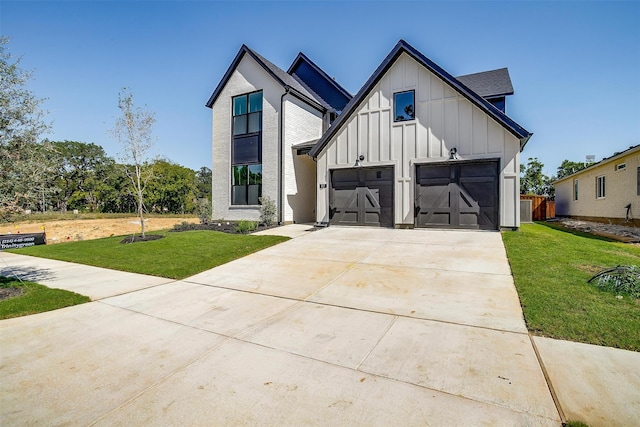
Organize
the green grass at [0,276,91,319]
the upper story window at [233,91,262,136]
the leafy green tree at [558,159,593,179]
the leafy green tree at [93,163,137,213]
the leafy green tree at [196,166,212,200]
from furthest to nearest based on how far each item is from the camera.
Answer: the leafy green tree at [196,166,212,200]
the leafy green tree at [93,163,137,213]
the leafy green tree at [558,159,593,179]
the upper story window at [233,91,262,136]
the green grass at [0,276,91,319]

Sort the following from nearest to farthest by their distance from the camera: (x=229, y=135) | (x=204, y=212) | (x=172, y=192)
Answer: (x=204, y=212), (x=229, y=135), (x=172, y=192)

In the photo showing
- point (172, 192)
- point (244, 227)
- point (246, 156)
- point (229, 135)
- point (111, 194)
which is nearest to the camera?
point (244, 227)

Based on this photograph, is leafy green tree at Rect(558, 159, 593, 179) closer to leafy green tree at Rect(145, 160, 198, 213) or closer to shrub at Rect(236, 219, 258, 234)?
shrub at Rect(236, 219, 258, 234)

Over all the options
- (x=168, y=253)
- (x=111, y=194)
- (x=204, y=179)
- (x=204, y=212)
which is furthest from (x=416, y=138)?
(x=204, y=179)

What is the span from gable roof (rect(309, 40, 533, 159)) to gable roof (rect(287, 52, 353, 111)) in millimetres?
6297

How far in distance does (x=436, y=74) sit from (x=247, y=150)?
9.85 metres

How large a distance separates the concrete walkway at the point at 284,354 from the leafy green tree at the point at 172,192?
45508mm

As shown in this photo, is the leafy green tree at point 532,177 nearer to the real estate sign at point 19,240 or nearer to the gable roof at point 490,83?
the gable roof at point 490,83

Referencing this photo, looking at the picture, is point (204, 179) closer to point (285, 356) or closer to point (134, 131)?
point (134, 131)

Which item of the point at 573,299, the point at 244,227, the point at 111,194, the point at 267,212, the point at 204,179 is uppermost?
the point at 204,179

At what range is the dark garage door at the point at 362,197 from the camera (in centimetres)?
1224

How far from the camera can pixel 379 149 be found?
40.2ft

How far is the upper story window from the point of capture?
1560cm

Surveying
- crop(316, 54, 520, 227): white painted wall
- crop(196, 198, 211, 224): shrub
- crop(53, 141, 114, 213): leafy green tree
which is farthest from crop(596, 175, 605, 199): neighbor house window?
crop(53, 141, 114, 213): leafy green tree
